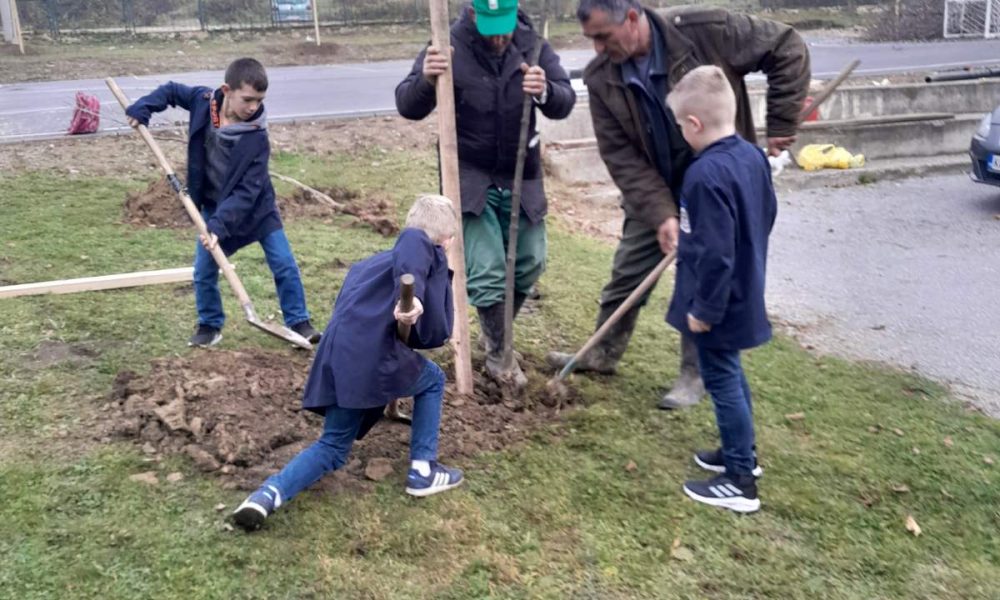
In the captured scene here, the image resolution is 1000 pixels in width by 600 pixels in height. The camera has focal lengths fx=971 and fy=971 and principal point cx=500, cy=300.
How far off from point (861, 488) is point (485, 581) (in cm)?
168

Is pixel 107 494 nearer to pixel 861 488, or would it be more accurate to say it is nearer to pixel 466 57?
pixel 466 57

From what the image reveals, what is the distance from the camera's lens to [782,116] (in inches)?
173

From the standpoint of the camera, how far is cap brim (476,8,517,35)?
14.0 feet

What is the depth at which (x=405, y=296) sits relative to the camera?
3207mm

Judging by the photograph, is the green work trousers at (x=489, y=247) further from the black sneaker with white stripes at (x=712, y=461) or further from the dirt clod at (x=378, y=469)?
the black sneaker with white stripes at (x=712, y=461)

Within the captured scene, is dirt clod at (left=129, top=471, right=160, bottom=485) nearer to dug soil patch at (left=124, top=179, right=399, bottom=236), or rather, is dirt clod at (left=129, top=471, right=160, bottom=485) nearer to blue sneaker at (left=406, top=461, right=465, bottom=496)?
blue sneaker at (left=406, top=461, right=465, bottom=496)

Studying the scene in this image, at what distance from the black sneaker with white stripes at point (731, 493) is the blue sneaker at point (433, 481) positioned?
94 centimetres

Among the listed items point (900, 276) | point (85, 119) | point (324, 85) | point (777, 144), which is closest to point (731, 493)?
point (777, 144)

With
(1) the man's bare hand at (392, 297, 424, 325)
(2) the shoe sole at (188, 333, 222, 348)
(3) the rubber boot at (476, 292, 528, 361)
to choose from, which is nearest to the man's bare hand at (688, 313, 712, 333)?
(1) the man's bare hand at (392, 297, 424, 325)

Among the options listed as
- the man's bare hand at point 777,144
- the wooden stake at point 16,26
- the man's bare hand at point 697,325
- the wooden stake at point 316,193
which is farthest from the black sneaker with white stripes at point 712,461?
the wooden stake at point 16,26

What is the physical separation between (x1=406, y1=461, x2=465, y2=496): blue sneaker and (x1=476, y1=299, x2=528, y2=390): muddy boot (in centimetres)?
102

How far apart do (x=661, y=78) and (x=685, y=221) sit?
3.18ft

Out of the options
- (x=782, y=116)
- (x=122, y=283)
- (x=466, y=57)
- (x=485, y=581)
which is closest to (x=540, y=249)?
(x=466, y=57)

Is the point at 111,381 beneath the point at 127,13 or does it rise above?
beneath
